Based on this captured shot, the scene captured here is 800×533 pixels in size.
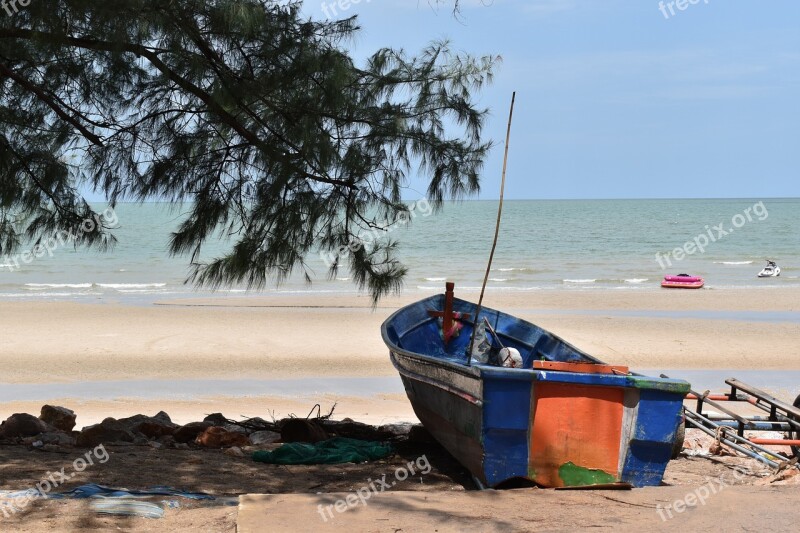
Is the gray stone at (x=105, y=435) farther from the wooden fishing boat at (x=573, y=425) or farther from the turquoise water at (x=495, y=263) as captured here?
the turquoise water at (x=495, y=263)

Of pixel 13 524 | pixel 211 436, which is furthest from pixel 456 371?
pixel 13 524

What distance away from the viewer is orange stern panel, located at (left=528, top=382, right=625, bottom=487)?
5.12 meters

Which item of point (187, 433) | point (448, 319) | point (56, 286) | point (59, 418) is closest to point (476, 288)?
point (56, 286)

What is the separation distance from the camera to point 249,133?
542 cm

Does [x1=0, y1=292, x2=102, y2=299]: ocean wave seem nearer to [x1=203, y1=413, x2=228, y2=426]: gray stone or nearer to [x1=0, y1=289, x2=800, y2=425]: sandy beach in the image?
[x1=0, y1=289, x2=800, y2=425]: sandy beach

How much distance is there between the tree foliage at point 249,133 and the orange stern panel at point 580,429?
144 cm

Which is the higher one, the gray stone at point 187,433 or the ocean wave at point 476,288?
the ocean wave at point 476,288

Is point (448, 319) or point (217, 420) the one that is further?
point (448, 319)

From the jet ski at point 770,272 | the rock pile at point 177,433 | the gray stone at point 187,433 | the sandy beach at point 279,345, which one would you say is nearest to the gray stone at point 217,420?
the rock pile at point 177,433

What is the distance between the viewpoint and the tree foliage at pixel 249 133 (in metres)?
5.35

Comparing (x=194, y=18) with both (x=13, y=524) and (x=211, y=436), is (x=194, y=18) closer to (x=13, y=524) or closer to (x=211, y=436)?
(x=13, y=524)

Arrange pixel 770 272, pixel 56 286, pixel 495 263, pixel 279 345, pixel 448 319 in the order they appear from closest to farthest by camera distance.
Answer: pixel 448 319 → pixel 279 345 → pixel 56 286 → pixel 770 272 → pixel 495 263

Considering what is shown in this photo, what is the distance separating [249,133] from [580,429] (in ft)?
8.70

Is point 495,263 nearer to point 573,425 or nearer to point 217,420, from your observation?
point 217,420
